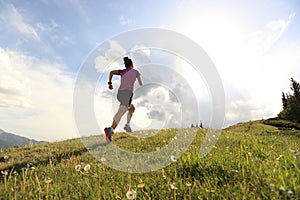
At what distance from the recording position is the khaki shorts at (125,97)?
10.1 m

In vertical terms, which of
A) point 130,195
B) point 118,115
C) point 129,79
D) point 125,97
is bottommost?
point 130,195

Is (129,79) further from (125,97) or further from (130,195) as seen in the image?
(130,195)

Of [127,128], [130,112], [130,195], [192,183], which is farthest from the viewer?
[127,128]

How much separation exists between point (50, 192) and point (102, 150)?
4.03 m

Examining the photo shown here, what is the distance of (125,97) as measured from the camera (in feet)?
33.5

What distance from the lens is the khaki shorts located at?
10.1 meters

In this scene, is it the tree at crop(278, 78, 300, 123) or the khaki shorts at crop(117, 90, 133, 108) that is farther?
the tree at crop(278, 78, 300, 123)

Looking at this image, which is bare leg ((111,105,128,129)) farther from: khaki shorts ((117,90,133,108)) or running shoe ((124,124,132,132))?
running shoe ((124,124,132,132))

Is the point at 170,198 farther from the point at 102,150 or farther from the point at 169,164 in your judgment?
the point at 102,150

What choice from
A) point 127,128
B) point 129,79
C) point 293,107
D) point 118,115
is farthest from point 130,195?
point 293,107

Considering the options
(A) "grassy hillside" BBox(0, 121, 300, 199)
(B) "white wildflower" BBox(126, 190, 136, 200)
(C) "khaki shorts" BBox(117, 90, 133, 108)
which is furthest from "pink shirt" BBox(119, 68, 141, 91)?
(B) "white wildflower" BBox(126, 190, 136, 200)

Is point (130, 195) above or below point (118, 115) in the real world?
below

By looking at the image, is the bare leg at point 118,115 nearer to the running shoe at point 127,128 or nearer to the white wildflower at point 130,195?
the running shoe at point 127,128

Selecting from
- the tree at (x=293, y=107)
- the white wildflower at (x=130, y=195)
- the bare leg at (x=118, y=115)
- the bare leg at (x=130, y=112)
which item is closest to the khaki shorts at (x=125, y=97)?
the bare leg at (x=118, y=115)
